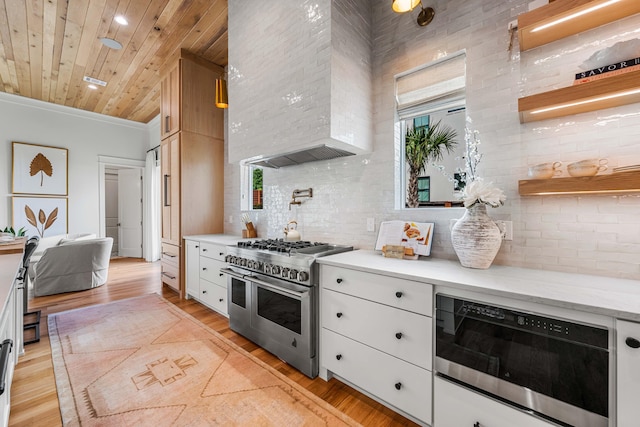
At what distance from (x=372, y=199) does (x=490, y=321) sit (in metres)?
1.30

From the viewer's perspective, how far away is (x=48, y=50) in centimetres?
341

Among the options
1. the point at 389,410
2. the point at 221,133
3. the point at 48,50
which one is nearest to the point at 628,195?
the point at 389,410

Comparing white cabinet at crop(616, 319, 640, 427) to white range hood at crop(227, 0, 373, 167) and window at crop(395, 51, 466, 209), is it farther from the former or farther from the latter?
white range hood at crop(227, 0, 373, 167)

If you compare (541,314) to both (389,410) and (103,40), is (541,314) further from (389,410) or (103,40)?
(103,40)

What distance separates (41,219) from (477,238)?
23.1 feet

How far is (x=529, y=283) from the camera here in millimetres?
1277

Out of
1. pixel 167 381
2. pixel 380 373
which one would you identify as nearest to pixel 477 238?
pixel 380 373

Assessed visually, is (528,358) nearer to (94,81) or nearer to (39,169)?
(94,81)

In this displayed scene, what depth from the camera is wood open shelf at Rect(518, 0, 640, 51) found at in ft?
4.29

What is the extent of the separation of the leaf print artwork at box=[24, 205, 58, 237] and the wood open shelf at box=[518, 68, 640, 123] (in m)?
7.28

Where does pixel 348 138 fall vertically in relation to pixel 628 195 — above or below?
above

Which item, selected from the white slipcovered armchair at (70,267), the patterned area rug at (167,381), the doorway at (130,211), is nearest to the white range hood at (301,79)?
the patterned area rug at (167,381)

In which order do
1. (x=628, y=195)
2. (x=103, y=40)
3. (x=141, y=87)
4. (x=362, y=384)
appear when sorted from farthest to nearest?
(x=141, y=87) → (x=103, y=40) → (x=362, y=384) → (x=628, y=195)

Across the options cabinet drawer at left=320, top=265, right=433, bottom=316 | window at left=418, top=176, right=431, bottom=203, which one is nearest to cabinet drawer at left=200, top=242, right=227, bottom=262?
cabinet drawer at left=320, top=265, right=433, bottom=316
